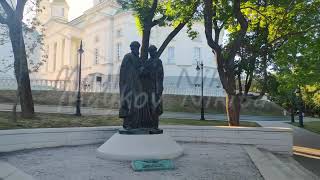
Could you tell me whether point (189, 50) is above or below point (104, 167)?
above

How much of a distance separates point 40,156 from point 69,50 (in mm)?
49487

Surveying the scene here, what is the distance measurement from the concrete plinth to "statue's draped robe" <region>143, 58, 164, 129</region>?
66cm

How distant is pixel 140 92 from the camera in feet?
33.3

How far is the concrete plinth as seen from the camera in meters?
9.06

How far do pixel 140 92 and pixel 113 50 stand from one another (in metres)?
42.1

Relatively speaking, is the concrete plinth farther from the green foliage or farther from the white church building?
the white church building

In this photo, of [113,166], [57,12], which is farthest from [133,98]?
[57,12]

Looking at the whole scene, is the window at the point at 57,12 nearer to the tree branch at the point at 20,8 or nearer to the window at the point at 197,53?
the window at the point at 197,53

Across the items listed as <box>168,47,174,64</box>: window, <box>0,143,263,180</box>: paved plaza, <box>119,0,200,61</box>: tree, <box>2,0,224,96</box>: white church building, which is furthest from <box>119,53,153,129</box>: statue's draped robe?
<box>168,47,174,64</box>: window

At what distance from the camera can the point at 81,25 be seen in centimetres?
5847

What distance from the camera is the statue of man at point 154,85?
10.2 meters

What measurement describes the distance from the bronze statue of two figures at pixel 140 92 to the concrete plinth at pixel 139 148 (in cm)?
34

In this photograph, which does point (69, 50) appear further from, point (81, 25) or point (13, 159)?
point (13, 159)

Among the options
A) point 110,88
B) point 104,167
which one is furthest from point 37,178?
point 110,88
